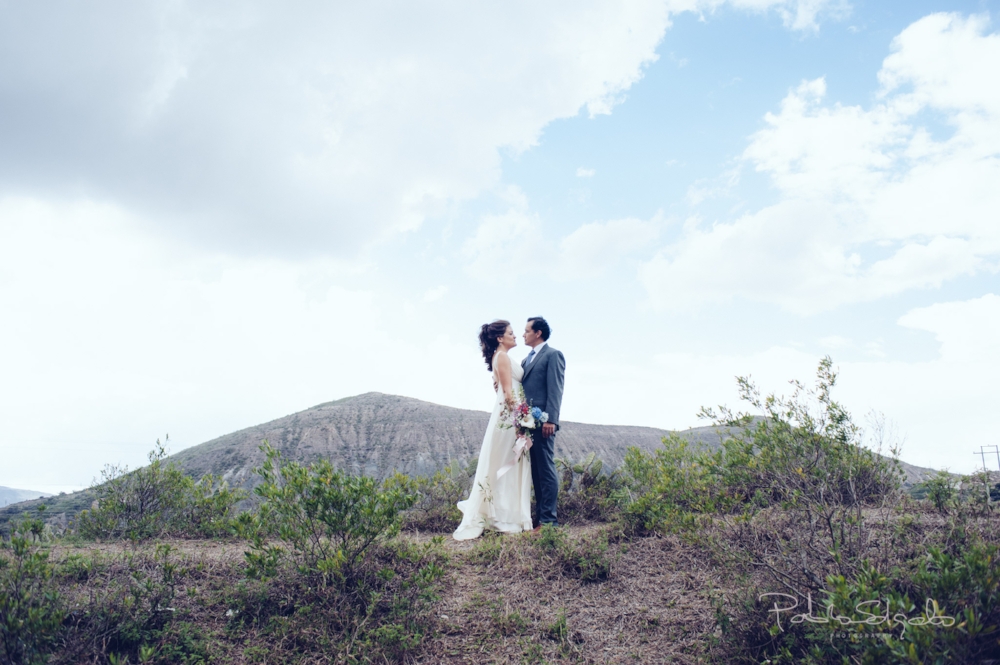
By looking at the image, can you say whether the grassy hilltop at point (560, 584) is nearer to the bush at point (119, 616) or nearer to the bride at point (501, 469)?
the bush at point (119, 616)

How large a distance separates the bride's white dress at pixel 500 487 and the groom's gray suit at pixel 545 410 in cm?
17

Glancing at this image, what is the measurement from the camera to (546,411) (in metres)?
6.37

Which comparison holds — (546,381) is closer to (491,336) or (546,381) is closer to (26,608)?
(491,336)

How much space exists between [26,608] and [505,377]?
4.52 m

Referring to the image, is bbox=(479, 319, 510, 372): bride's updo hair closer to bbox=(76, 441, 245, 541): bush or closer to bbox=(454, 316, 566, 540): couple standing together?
bbox=(454, 316, 566, 540): couple standing together

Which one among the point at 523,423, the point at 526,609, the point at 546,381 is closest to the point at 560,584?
the point at 526,609

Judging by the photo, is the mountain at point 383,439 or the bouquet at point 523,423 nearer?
the bouquet at point 523,423

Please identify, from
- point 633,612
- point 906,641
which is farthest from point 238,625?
point 906,641

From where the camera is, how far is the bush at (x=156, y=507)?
21.0 feet

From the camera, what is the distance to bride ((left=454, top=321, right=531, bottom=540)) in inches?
257
